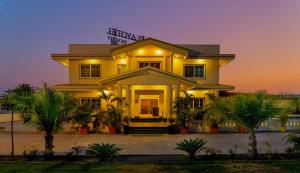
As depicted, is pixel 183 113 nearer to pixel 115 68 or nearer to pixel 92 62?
pixel 115 68

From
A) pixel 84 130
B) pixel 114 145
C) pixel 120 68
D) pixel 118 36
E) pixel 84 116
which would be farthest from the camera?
pixel 118 36

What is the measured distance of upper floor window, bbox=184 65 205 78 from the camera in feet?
Result: 96.4

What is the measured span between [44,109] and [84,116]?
1030cm

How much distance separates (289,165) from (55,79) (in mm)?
62880

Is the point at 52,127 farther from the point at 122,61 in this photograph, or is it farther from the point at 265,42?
the point at 265,42

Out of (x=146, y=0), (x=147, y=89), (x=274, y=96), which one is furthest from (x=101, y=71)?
(x=274, y=96)

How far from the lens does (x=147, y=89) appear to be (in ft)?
94.1

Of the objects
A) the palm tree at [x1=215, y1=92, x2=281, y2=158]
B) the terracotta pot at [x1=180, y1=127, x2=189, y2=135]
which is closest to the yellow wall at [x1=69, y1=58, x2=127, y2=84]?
the terracotta pot at [x1=180, y1=127, x2=189, y2=135]

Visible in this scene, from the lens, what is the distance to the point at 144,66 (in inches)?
1121

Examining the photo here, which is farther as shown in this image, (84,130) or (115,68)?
(115,68)

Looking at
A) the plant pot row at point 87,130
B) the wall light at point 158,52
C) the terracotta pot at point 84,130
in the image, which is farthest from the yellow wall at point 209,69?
the terracotta pot at point 84,130

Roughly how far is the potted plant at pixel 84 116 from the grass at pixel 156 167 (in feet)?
35.7

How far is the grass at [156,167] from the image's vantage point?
9.63 meters


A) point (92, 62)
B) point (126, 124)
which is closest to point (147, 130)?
point (126, 124)
